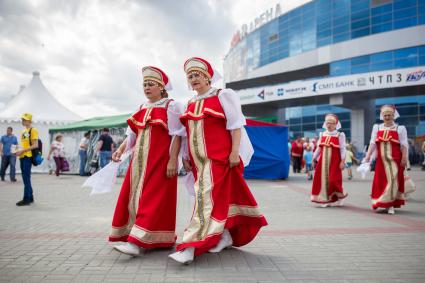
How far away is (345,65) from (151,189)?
116 ft

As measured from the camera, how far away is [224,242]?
391 cm

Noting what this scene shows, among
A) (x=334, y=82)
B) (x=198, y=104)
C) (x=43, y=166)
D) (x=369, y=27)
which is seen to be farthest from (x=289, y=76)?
(x=198, y=104)

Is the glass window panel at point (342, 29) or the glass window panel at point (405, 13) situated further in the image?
the glass window panel at point (342, 29)

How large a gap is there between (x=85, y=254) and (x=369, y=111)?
113 ft

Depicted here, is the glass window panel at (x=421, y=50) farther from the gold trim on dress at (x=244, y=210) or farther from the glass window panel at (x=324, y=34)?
the gold trim on dress at (x=244, y=210)

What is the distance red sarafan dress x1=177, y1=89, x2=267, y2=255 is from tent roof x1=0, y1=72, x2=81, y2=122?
1671 cm

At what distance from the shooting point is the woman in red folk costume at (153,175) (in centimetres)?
374

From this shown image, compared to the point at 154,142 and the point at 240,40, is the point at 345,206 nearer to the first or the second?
the point at 154,142

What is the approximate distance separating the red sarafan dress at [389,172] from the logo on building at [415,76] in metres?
21.5

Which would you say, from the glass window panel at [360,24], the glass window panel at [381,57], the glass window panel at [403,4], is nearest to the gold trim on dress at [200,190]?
the glass window panel at [381,57]

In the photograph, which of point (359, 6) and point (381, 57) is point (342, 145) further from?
point (359, 6)

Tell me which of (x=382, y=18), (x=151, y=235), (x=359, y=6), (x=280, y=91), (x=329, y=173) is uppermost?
(x=359, y=6)

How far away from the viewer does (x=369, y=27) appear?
34.0 m

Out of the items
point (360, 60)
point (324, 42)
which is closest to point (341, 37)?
point (324, 42)
